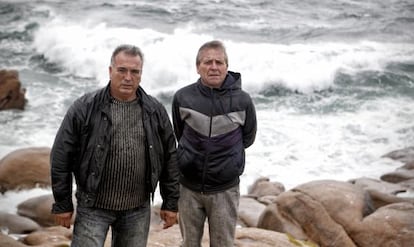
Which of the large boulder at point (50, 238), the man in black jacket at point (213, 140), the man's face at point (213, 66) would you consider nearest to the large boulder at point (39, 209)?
the large boulder at point (50, 238)

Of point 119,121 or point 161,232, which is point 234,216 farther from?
point 161,232

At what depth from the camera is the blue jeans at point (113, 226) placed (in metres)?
3.31

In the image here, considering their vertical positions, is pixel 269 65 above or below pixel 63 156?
below

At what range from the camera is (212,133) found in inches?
146

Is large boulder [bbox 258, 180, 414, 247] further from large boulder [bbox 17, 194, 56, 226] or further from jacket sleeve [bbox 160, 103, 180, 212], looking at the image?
large boulder [bbox 17, 194, 56, 226]

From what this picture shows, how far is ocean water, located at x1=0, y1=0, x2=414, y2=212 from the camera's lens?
11.1 meters

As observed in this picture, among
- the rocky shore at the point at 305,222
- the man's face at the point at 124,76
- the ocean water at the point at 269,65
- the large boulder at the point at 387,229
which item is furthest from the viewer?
the ocean water at the point at 269,65

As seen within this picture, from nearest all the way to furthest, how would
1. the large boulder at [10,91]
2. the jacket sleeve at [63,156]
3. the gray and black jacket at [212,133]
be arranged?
the jacket sleeve at [63,156], the gray and black jacket at [212,133], the large boulder at [10,91]

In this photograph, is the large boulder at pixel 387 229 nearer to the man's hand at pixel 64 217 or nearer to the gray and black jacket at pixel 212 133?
the gray and black jacket at pixel 212 133

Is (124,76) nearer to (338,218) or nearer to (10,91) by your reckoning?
(338,218)

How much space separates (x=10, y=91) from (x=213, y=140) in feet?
33.5

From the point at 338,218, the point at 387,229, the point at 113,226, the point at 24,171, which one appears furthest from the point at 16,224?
the point at 387,229

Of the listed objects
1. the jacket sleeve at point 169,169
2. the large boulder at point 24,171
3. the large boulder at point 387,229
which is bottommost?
the large boulder at point 24,171

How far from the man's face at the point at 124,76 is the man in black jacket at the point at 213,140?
1.94 ft
